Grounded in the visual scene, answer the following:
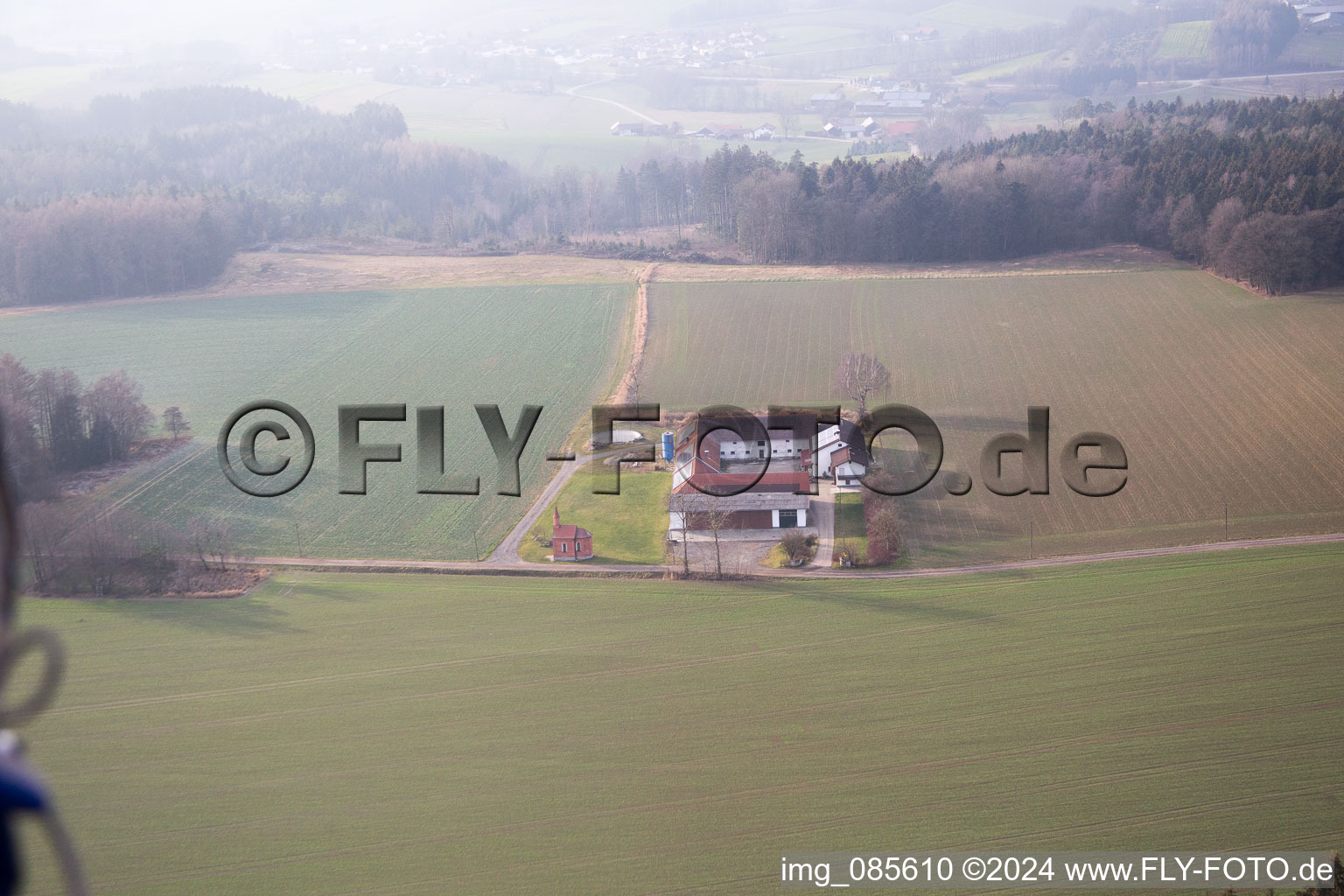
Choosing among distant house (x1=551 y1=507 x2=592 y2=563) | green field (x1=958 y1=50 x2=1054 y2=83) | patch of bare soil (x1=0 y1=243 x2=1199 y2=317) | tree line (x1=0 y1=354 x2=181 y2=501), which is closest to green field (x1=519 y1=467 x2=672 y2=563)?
distant house (x1=551 y1=507 x2=592 y2=563)

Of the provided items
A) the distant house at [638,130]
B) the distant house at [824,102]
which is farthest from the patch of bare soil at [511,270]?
the distant house at [824,102]

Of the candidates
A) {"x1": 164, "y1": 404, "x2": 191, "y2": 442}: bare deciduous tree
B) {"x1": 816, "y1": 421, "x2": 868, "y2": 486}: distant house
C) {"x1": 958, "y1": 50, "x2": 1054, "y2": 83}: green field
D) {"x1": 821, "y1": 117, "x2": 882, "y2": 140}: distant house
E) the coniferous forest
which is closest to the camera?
{"x1": 816, "y1": 421, "x2": 868, "y2": 486}: distant house

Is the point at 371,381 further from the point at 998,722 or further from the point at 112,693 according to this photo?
the point at 998,722

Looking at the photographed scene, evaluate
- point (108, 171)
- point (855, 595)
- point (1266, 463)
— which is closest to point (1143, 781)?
point (855, 595)

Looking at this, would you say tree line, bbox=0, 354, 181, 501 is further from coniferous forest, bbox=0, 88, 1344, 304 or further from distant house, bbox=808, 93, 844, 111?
distant house, bbox=808, 93, 844, 111

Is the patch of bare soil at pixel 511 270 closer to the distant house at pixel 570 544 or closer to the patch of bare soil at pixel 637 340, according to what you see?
the patch of bare soil at pixel 637 340
